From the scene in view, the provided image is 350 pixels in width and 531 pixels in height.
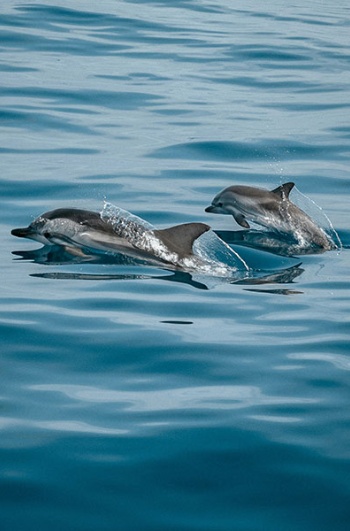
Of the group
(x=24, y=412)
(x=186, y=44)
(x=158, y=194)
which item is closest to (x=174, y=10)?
(x=186, y=44)

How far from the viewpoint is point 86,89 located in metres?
19.7

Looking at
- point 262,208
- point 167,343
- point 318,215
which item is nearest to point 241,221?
point 262,208

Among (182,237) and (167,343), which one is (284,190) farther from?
(167,343)

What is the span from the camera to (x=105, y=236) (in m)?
10.1

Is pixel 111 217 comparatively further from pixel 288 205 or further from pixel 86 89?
pixel 86 89

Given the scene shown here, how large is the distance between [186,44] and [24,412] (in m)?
19.4

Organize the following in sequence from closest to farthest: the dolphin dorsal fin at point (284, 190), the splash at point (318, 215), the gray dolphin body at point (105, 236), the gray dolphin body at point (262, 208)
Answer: the gray dolphin body at point (105, 236) < the splash at point (318, 215) < the gray dolphin body at point (262, 208) < the dolphin dorsal fin at point (284, 190)

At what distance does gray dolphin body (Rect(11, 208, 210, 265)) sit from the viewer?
979cm

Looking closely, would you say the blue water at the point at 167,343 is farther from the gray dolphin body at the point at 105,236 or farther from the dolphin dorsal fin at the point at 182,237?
the dolphin dorsal fin at the point at 182,237

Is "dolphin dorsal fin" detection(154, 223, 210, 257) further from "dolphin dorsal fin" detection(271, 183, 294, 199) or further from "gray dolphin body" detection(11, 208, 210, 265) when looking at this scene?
"dolphin dorsal fin" detection(271, 183, 294, 199)

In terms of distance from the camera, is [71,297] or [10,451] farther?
[71,297]

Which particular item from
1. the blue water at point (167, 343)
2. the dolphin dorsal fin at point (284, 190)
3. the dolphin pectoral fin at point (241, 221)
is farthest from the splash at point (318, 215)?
the dolphin pectoral fin at point (241, 221)

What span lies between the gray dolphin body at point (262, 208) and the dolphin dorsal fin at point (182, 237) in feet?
5.97

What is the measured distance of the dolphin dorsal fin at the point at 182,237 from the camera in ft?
32.0
